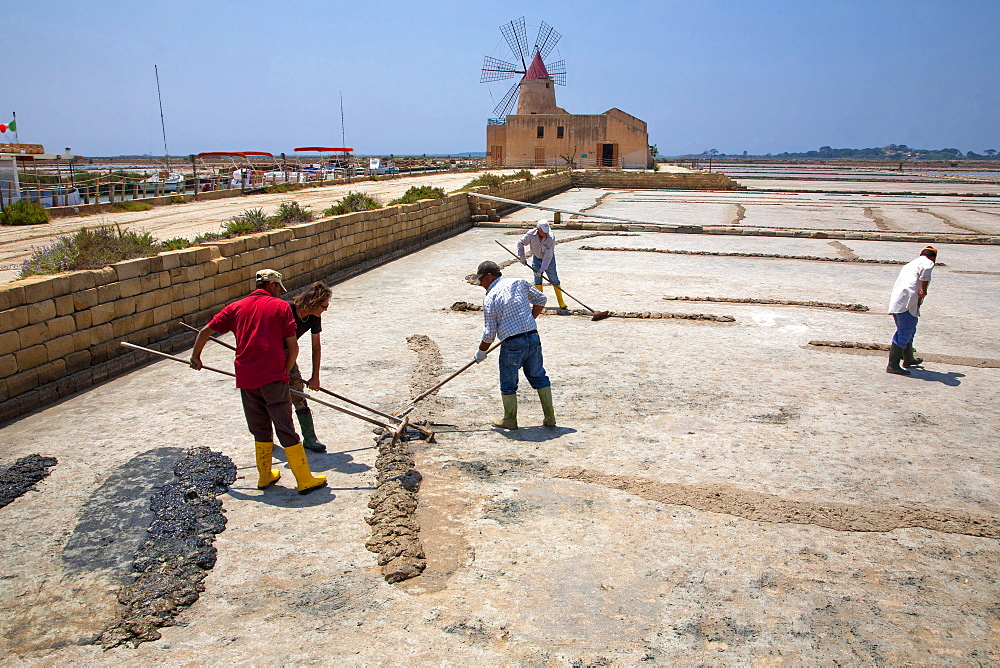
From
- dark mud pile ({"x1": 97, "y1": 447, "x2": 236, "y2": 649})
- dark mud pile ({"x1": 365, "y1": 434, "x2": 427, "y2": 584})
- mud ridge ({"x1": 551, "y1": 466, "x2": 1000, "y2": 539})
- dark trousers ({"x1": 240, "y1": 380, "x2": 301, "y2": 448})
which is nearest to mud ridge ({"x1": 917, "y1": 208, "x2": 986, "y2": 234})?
mud ridge ({"x1": 551, "y1": 466, "x2": 1000, "y2": 539})

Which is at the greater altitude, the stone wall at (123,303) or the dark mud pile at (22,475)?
the stone wall at (123,303)

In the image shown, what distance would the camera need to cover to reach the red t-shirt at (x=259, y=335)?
4.66 metres

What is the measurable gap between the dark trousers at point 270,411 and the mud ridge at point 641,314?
5.87 metres

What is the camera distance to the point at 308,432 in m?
5.60

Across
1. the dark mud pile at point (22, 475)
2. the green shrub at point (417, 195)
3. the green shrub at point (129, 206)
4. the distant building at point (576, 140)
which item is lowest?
the dark mud pile at point (22, 475)

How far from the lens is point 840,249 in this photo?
1802 cm

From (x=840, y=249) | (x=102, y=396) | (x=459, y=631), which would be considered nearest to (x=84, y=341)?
(x=102, y=396)

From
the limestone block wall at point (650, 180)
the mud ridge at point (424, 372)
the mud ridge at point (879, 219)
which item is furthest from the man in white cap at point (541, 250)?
the limestone block wall at point (650, 180)

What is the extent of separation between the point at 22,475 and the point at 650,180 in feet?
137

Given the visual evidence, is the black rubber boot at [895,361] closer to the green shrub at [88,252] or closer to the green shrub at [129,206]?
the green shrub at [88,252]

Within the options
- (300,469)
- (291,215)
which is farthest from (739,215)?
(300,469)

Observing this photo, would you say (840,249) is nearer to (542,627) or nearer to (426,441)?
(426,441)

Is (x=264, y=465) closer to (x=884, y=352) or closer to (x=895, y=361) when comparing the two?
(x=895, y=361)

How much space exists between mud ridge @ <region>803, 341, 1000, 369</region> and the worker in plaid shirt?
445cm
